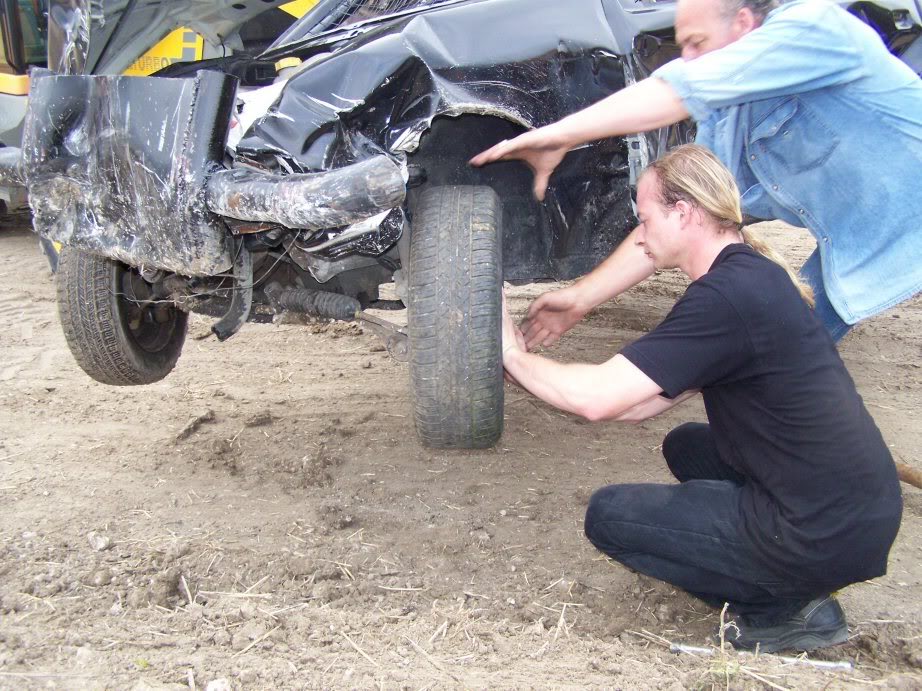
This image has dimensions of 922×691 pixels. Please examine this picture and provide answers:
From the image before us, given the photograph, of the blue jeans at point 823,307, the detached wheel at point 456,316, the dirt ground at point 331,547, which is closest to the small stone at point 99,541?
the dirt ground at point 331,547

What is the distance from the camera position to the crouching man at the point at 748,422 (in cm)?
209

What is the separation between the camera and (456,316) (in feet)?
8.13

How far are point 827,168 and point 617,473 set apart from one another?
1.46 meters

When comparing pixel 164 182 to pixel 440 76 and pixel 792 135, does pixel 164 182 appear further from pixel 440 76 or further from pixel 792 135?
pixel 792 135

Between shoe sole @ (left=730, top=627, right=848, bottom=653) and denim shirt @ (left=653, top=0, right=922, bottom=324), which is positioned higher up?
denim shirt @ (left=653, top=0, right=922, bottom=324)

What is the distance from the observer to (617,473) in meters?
3.36

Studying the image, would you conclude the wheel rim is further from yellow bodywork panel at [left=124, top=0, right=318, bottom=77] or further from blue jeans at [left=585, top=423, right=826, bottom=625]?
blue jeans at [left=585, top=423, right=826, bottom=625]

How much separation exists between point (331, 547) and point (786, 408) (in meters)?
1.51

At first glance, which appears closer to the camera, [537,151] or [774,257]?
[774,257]

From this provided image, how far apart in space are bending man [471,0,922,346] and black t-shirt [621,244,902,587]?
0.54 meters

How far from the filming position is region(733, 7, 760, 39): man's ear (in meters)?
2.56

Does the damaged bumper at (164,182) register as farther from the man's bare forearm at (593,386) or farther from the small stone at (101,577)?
the small stone at (101,577)

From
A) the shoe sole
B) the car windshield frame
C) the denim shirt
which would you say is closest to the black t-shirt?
the shoe sole

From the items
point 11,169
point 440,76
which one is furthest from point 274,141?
point 11,169
